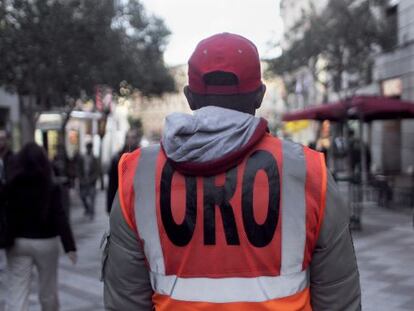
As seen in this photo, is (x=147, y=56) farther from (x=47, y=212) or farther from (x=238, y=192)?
(x=238, y=192)

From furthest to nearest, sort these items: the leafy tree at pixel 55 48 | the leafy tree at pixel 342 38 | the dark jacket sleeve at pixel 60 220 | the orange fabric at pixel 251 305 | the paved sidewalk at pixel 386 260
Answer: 1. the leafy tree at pixel 342 38
2. the leafy tree at pixel 55 48
3. the paved sidewalk at pixel 386 260
4. the dark jacket sleeve at pixel 60 220
5. the orange fabric at pixel 251 305

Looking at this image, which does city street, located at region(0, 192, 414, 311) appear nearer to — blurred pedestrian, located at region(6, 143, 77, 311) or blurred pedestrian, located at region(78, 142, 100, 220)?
blurred pedestrian, located at region(78, 142, 100, 220)

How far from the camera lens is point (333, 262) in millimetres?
1577

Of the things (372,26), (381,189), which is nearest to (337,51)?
(372,26)

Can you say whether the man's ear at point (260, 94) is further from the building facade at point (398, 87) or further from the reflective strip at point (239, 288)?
the building facade at point (398, 87)

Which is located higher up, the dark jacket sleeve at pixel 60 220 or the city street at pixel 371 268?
the dark jacket sleeve at pixel 60 220

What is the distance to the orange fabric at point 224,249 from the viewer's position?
156 cm

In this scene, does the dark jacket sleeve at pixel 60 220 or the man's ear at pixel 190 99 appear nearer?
the man's ear at pixel 190 99

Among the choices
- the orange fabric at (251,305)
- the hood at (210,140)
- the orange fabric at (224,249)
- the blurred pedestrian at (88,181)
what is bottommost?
the blurred pedestrian at (88,181)

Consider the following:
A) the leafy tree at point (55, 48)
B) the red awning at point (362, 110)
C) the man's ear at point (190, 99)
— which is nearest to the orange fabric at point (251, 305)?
the man's ear at point (190, 99)

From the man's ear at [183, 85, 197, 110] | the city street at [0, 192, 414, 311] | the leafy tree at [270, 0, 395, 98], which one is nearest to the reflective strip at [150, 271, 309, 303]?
the man's ear at [183, 85, 197, 110]

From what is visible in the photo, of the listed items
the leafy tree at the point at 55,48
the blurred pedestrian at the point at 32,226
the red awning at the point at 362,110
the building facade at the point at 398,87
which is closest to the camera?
the blurred pedestrian at the point at 32,226

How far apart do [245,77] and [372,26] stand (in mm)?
15982

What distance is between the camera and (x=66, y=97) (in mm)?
16109
